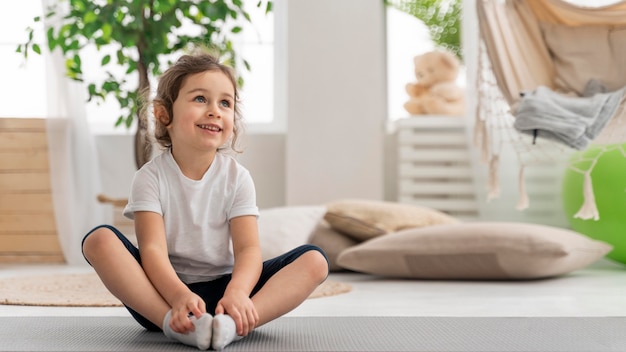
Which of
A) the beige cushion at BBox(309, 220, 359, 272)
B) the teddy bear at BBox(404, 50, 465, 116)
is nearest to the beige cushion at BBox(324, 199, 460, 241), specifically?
the beige cushion at BBox(309, 220, 359, 272)

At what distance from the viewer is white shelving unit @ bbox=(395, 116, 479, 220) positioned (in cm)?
359

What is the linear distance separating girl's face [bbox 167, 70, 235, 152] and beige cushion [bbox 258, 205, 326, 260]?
4.45 ft

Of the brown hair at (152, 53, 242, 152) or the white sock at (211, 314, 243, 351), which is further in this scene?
the brown hair at (152, 53, 242, 152)

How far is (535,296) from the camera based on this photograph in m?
2.14

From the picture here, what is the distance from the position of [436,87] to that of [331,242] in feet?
3.65

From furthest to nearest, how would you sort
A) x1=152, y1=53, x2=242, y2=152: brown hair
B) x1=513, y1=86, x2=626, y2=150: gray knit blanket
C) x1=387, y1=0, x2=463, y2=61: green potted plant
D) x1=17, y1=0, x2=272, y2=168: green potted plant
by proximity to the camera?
x1=387, y1=0, x2=463, y2=61: green potted plant
x1=17, y1=0, x2=272, y2=168: green potted plant
x1=513, y1=86, x2=626, y2=150: gray knit blanket
x1=152, y1=53, x2=242, y2=152: brown hair

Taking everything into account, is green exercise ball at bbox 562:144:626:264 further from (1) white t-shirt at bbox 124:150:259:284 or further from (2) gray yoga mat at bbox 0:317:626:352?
(1) white t-shirt at bbox 124:150:259:284

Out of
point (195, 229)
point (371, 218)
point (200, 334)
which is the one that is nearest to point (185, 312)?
point (200, 334)

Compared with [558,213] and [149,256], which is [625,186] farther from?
[149,256]

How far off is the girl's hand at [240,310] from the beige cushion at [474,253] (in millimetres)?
1344

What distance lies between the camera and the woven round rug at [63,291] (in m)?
1.97

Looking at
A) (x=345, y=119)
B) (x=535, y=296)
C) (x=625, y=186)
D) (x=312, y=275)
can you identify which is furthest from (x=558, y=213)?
(x=312, y=275)

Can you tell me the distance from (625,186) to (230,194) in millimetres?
1832

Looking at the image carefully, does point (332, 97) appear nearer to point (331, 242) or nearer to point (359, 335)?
point (331, 242)
